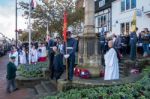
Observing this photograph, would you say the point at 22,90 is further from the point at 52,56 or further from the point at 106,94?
the point at 106,94

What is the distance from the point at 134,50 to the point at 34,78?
5.07 meters

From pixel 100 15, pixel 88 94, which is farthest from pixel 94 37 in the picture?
pixel 100 15

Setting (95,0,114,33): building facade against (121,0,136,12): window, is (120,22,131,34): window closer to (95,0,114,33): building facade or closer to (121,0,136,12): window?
(121,0,136,12): window

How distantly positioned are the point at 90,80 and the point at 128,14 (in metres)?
22.0

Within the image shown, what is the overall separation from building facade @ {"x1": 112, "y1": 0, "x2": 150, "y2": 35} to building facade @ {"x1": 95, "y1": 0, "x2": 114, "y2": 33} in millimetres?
1293

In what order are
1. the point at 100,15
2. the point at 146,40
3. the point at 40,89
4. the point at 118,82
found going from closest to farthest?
the point at 118,82 → the point at 40,89 → the point at 146,40 → the point at 100,15

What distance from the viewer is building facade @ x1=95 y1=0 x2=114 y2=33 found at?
37.8m

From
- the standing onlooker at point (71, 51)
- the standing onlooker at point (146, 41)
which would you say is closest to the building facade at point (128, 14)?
the standing onlooker at point (146, 41)

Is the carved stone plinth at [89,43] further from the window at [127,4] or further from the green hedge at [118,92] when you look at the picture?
the window at [127,4]

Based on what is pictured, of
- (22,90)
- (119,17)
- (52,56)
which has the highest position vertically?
(119,17)

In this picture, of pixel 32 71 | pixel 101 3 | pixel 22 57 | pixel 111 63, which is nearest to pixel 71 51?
pixel 111 63

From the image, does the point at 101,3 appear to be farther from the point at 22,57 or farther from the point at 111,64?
the point at 111,64

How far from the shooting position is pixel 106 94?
9.64 m

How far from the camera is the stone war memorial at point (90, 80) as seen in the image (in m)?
9.96
